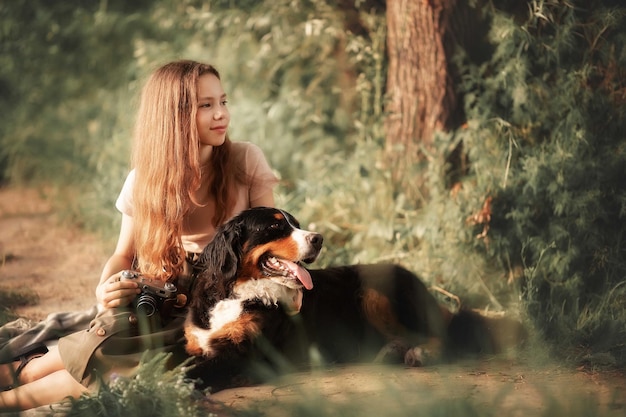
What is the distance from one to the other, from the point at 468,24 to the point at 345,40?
1.20m

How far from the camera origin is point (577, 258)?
434 centimetres

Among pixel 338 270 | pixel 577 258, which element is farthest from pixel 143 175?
pixel 577 258

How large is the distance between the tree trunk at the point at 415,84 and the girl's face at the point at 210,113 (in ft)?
6.28

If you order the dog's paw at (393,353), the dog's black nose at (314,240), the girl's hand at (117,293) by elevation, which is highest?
the dog's black nose at (314,240)

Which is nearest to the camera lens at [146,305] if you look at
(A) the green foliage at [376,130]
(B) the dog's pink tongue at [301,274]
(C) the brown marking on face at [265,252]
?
(C) the brown marking on face at [265,252]

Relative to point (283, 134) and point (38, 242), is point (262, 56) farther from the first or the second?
point (38, 242)

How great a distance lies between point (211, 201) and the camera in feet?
12.2

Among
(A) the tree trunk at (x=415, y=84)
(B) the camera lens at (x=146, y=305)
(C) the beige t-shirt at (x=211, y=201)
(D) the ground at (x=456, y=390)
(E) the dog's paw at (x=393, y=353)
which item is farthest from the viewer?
(A) the tree trunk at (x=415, y=84)

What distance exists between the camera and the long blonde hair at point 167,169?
351 cm

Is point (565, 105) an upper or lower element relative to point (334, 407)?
upper

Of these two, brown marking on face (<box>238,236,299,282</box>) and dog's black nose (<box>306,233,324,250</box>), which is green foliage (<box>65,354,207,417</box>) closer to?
brown marking on face (<box>238,236,299,282</box>)

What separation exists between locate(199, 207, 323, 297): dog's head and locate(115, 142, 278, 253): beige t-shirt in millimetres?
473

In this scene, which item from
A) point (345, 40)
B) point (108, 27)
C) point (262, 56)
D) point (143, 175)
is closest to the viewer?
point (143, 175)

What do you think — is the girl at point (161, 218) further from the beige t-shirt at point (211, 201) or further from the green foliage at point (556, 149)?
the green foliage at point (556, 149)
